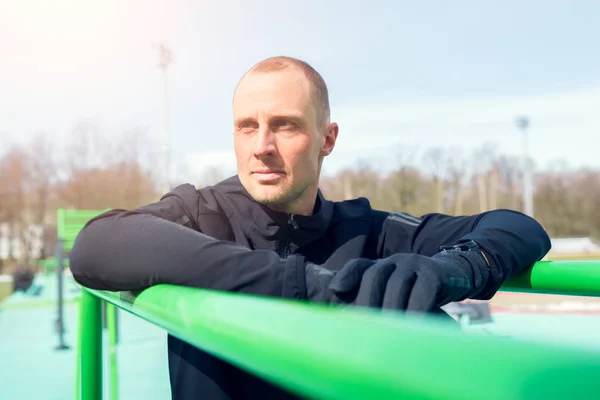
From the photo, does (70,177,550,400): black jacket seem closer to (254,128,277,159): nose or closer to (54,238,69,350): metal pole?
(254,128,277,159): nose

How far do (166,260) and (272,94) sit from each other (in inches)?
22.7

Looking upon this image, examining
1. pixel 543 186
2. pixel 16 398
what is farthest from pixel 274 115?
pixel 543 186

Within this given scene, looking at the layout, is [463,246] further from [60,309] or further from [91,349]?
[60,309]

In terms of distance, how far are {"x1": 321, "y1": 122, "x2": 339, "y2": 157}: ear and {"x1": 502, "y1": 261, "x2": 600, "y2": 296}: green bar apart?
0.57 m

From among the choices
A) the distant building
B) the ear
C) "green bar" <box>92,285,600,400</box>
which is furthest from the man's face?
the distant building

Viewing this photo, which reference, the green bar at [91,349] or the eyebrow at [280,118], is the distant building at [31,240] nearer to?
the green bar at [91,349]

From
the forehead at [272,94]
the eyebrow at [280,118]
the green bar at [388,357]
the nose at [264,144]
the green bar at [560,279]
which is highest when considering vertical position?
the forehead at [272,94]

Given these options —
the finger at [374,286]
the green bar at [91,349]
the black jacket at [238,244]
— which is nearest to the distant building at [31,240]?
the green bar at [91,349]

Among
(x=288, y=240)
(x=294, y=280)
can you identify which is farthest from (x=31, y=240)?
(x=294, y=280)

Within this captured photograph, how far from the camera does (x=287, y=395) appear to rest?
1020mm

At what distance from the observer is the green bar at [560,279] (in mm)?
1033

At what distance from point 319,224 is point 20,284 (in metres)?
12.6

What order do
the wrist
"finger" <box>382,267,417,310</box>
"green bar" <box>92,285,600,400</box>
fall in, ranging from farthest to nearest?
the wrist, "finger" <box>382,267,417,310</box>, "green bar" <box>92,285,600,400</box>

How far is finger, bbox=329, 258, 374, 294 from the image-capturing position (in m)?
0.67
